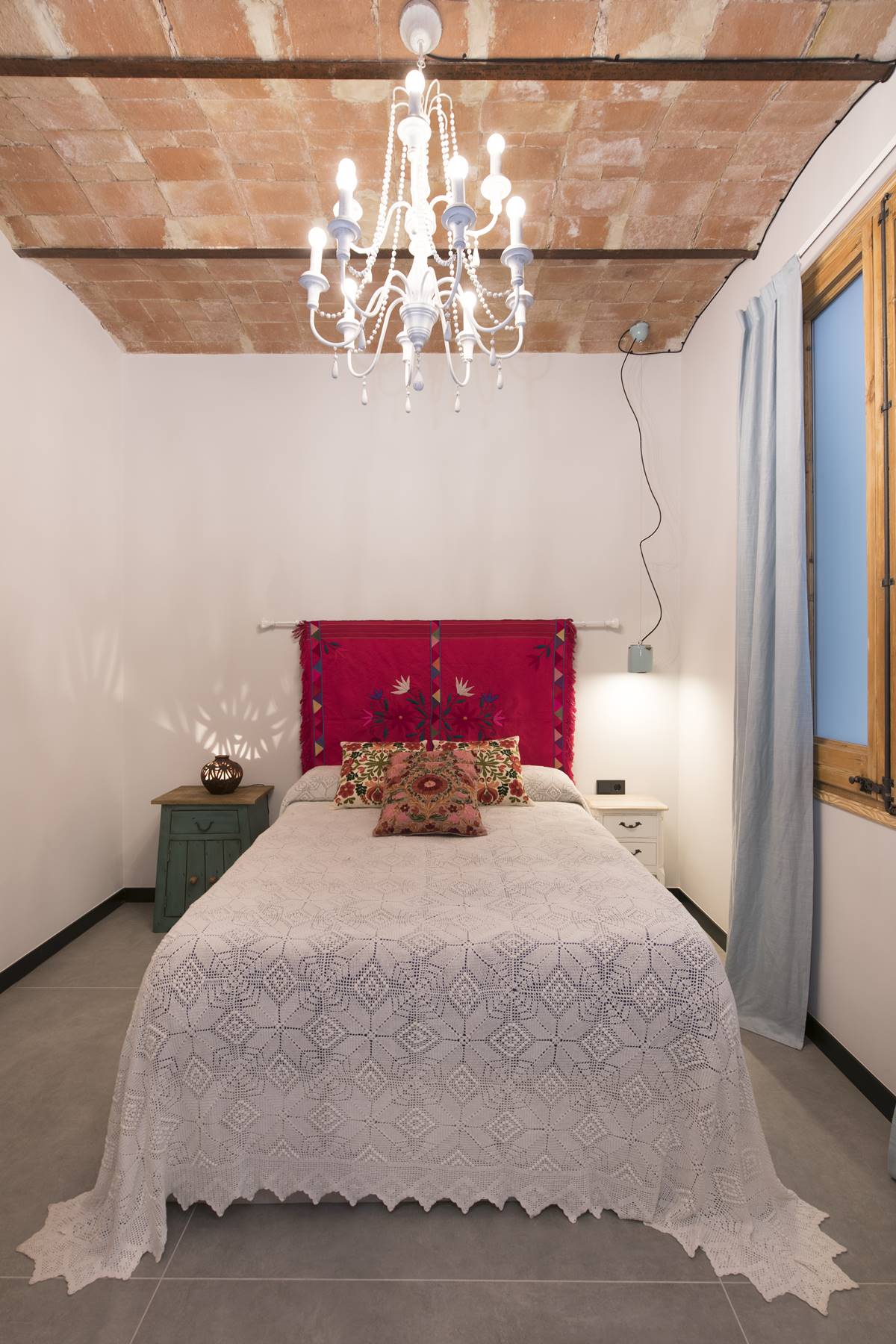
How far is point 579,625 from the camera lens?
142 inches

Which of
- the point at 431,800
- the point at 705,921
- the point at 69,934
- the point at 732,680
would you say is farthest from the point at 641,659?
the point at 69,934

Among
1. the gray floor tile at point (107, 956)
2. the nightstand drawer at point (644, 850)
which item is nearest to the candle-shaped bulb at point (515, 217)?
the nightstand drawer at point (644, 850)

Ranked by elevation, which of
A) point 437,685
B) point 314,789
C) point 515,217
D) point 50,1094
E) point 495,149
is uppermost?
point 495,149

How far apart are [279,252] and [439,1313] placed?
3.20 m

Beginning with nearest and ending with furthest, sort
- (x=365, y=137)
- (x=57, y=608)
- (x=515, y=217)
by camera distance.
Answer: (x=515, y=217), (x=365, y=137), (x=57, y=608)

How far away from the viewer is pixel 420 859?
2.25 meters

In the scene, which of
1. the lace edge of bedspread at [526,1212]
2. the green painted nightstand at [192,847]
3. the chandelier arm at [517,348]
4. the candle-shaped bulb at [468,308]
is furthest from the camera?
the green painted nightstand at [192,847]

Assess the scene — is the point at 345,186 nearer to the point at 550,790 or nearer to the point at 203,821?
the point at 550,790

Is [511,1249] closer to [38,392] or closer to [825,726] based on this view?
[825,726]

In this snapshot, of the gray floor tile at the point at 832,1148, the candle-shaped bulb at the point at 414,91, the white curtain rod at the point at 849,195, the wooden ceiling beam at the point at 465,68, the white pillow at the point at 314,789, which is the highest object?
the wooden ceiling beam at the point at 465,68

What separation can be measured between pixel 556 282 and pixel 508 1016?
2.84 metres

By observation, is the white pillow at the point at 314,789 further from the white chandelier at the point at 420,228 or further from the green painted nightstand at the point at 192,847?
the white chandelier at the point at 420,228

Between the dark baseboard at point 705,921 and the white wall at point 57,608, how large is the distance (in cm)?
257

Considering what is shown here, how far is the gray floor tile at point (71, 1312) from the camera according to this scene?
4.28 ft
